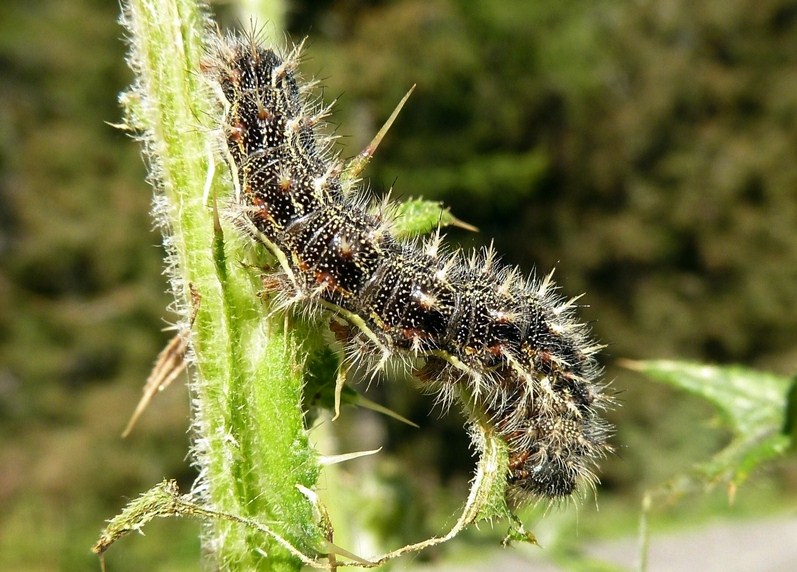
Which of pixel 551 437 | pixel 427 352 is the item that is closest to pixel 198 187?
pixel 427 352

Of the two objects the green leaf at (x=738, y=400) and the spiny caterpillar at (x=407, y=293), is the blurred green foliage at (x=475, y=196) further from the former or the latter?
the spiny caterpillar at (x=407, y=293)

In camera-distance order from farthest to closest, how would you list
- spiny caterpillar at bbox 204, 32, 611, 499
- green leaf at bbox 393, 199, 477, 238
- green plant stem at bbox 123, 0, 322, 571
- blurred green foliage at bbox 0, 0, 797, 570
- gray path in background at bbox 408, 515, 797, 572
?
blurred green foliage at bbox 0, 0, 797, 570, gray path in background at bbox 408, 515, 797, 572, green leaf at bbox 393, 199, 477, 238, spiny caterpillar at bbox 204, 32, 611, 499, green plant stem at bbox 123, 0, 322, 571

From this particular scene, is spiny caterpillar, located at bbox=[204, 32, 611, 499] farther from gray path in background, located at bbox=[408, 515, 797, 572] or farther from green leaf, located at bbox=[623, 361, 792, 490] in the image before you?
gray path in background, located at bbox=[408, 515, 797, 572]

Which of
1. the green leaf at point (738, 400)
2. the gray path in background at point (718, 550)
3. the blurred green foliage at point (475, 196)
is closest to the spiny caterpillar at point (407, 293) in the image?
the green leaf at point (738, 400)

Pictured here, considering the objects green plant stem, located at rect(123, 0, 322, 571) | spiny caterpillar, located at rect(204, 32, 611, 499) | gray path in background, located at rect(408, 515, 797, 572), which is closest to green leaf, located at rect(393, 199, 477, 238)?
spiny caterpillar, located at rect(204, 32, 611, 499)

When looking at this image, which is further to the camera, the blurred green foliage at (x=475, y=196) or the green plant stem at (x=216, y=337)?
the blurred green foliage at (x=475, y=196)

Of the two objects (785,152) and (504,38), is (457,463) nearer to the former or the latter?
(504,38)

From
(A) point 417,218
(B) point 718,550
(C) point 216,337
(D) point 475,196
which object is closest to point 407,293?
(A) point 417,218
